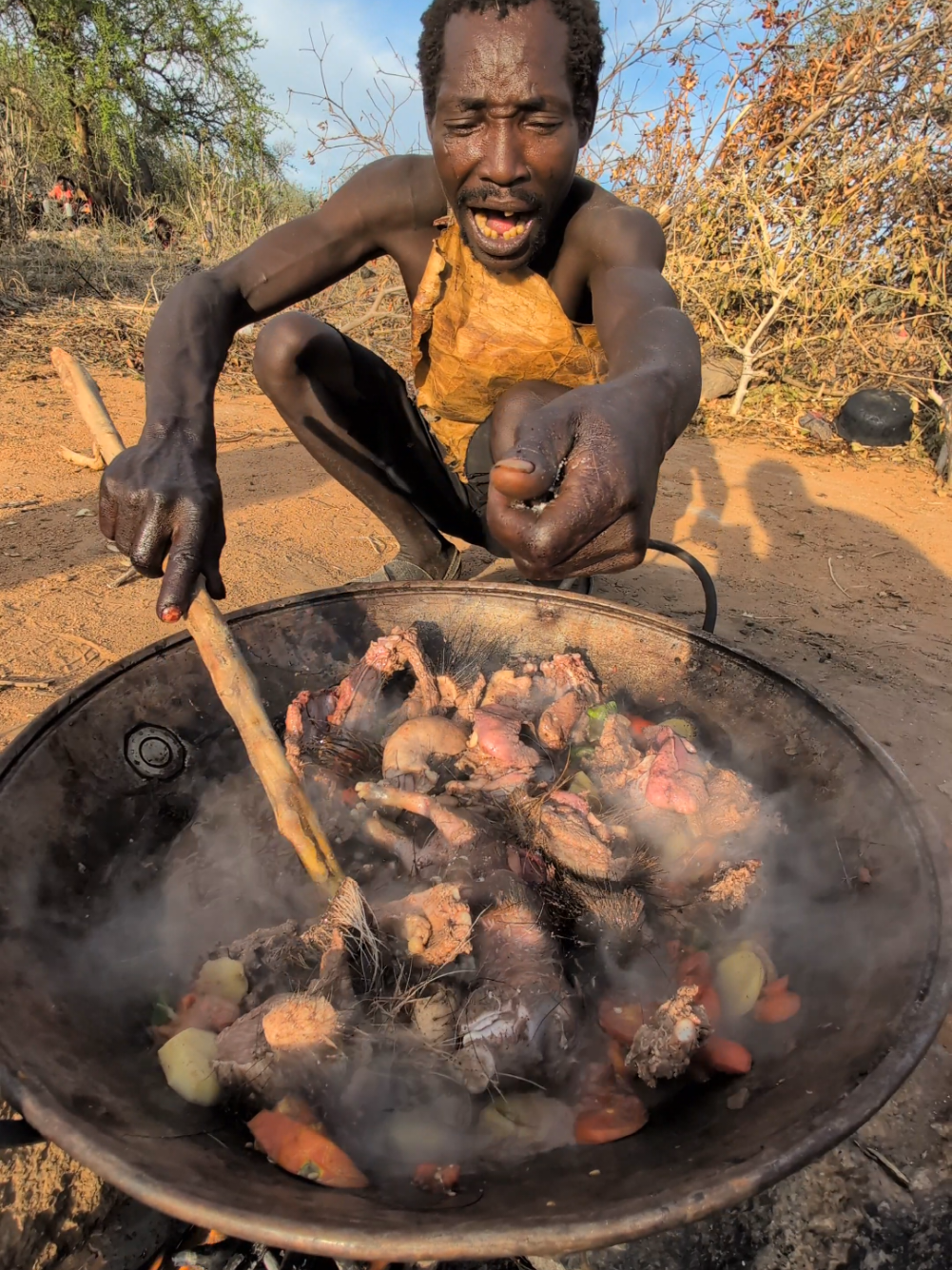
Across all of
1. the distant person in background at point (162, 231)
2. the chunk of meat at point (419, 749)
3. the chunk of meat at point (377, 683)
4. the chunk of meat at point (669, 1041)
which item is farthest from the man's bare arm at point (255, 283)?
the distant person in background at point (162, 231)

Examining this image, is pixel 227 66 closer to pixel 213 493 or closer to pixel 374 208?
pixel 374 208

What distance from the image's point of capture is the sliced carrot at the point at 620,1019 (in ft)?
4.35

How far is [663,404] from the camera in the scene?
1.36m

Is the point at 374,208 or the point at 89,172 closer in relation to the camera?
the point at 374,208

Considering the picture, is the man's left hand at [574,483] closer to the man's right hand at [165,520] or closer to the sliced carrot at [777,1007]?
the man's right hand at [165,520]

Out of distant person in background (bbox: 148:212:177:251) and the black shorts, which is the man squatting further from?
distant person in background (bbox: 148:212:177:251)

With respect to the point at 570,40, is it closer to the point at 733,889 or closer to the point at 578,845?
the point at 578,845

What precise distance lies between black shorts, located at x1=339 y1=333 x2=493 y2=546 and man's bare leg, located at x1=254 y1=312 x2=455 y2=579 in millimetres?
47

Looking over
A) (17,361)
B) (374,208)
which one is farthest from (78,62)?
(374,208)

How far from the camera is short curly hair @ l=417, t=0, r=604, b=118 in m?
1.91

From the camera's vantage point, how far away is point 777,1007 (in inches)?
52.3

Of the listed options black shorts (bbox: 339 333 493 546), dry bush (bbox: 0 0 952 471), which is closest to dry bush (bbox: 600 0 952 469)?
dry bush (bbox: 0 0 952 471)

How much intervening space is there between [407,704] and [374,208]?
186 centimetres

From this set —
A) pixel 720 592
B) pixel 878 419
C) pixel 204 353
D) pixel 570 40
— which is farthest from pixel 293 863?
pixel 878 419
